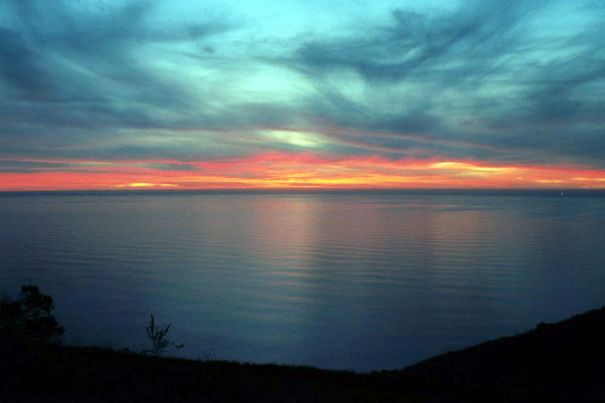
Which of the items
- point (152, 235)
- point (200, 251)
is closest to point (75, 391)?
point (200, 251)

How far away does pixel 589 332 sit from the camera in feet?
77.3

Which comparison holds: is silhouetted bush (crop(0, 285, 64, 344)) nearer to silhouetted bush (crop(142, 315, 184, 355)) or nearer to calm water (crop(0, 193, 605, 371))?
silhouetted bush (crop(142, 315, 184, 355))

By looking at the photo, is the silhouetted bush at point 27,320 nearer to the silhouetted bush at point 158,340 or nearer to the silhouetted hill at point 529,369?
the silhouetted bush at point 158,340

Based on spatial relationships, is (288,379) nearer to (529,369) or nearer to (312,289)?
(529,369)

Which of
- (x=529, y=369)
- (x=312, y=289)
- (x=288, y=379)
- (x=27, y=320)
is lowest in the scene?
(x=312, y=289)

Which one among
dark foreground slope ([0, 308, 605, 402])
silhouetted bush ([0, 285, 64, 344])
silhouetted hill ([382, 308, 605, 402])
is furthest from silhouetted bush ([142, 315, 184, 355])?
silhouetted hill ([382, 308, 605, 402])

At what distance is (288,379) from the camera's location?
619 inches

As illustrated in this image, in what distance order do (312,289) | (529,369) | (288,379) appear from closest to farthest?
(288,379)
(529,369)
(312,289)

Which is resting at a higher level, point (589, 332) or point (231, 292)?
point (589, 332)

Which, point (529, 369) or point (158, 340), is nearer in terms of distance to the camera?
point (529, 369)

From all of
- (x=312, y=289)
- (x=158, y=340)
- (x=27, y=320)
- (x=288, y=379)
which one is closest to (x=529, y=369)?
(x=288, y=379)

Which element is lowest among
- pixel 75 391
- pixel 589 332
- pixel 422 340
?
pixel 422 340

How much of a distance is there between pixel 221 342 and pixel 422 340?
18.4 metres

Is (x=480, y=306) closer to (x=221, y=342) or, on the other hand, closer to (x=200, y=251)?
(x=221, y=342)
